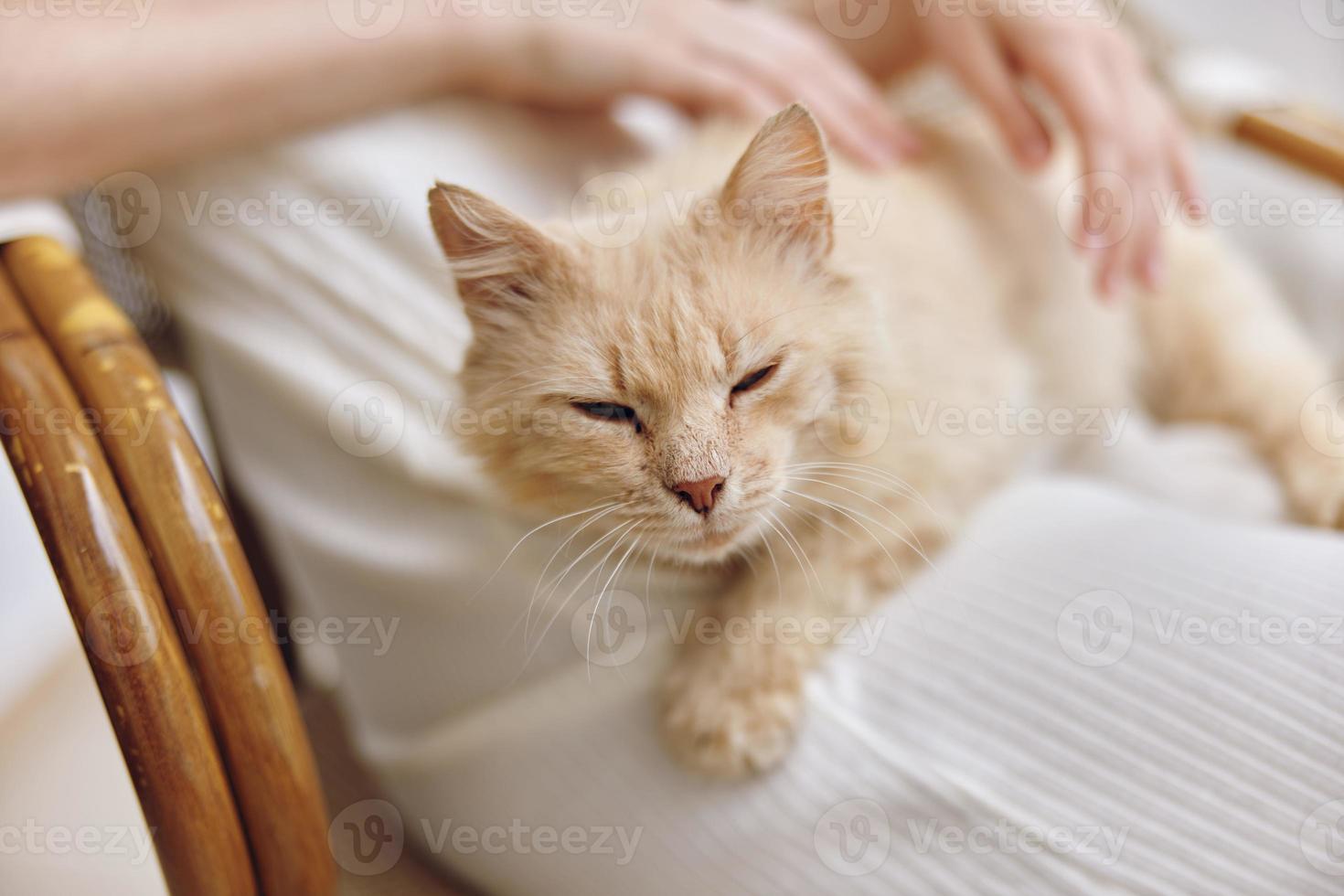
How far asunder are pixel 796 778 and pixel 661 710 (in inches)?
6.1

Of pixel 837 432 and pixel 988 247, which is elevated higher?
pixel 988 247

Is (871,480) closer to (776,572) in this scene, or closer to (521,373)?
(776,572)

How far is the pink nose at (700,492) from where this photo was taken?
0.73 metres

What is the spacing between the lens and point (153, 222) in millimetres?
1123

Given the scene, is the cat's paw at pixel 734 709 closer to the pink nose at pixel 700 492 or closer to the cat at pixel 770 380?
the cat at pixel 770 380

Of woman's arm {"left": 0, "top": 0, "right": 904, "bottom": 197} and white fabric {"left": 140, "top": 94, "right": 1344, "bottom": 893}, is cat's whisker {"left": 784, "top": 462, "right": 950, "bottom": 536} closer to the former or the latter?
white fabric {"left": 140, "top": 94, "right": 1344, "bottom": 893}

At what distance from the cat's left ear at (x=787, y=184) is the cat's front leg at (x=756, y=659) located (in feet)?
1.01

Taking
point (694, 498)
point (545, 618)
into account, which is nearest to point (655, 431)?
point (694, 498)

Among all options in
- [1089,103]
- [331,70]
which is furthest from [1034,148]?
[331,70]

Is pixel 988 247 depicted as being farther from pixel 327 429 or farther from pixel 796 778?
pixel 327 429

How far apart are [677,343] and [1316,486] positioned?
0.94m

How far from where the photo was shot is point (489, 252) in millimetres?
765

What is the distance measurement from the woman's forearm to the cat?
0.33 m

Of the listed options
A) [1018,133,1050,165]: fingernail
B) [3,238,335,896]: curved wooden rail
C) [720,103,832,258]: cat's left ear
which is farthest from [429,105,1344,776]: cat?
[3,238,335,896]: curved wooden rail
